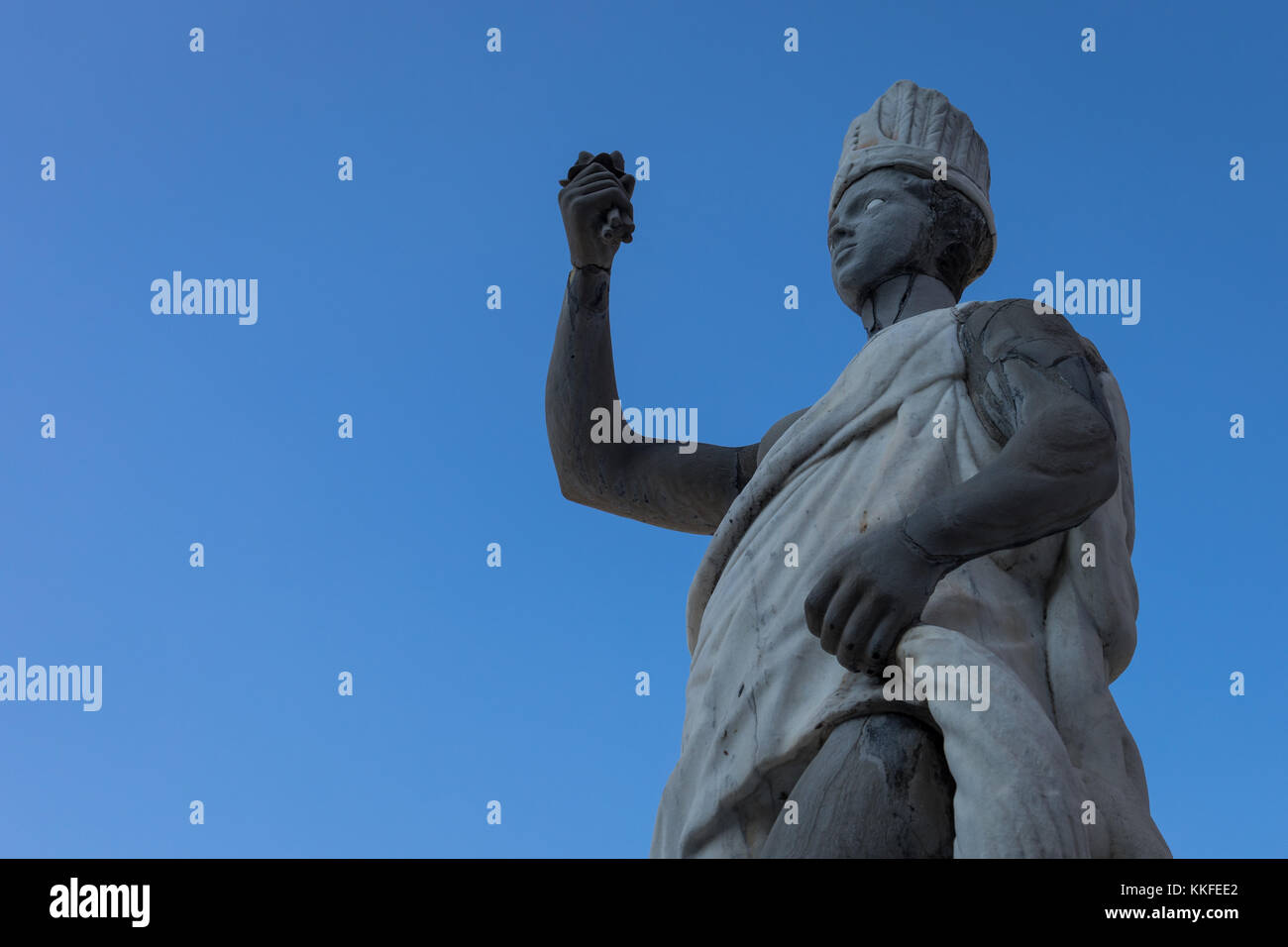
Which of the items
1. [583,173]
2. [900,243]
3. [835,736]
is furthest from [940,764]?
[583,173]

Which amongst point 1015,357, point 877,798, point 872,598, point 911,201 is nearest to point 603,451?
point 911,201

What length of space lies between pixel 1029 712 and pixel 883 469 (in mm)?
1166

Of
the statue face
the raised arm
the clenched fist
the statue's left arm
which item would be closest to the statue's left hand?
the statue's left arm

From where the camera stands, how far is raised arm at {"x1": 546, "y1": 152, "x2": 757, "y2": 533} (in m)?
Result: 7.66

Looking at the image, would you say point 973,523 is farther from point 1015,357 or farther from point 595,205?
point 595,205

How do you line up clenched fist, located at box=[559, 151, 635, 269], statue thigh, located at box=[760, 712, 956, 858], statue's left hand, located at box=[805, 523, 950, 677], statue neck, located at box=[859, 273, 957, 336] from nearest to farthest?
statue thigh, located at box=[760, 712, 956, 858] → statue's left hand, located at box=[805, 523, 950, 677] → statue neck, located at box=[859, 273, 957, 336] → clenched fist, located at box=[559, 151, 635, 269]

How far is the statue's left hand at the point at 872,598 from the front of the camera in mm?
5445

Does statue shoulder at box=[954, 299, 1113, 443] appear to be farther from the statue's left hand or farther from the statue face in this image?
the statue's left hand

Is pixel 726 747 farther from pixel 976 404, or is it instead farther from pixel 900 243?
pixel 900 243

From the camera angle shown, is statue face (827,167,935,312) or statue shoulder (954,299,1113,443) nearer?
statue shoulder (954,299,1113,443)

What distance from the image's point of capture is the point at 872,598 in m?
5.45

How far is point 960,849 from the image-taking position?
5.12m

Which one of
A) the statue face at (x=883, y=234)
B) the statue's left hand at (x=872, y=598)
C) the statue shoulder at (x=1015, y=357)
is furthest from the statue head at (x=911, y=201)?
the statue's left hand at (x=872, y=598)
